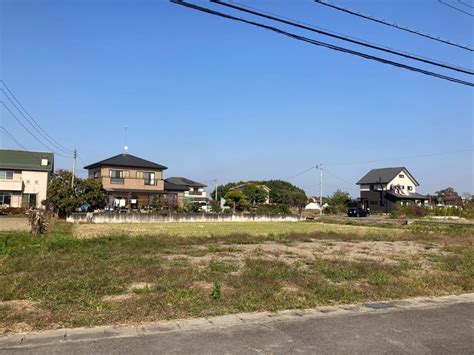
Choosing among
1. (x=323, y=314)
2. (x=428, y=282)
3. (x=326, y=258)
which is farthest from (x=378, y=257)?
(x=323, y=314)

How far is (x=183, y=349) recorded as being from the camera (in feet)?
15.0

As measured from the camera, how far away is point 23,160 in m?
45.1

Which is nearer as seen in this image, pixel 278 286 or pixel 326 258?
pixel 278 286

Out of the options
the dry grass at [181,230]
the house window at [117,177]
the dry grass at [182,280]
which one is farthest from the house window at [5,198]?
the dry grass at [182,280]

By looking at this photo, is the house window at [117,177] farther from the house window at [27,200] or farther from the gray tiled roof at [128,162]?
the house window at [27,200]

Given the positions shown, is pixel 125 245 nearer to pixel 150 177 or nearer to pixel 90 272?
pixel 90 272

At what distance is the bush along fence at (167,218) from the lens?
30.8 meters

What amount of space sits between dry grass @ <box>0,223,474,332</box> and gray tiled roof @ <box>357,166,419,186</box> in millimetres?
51984

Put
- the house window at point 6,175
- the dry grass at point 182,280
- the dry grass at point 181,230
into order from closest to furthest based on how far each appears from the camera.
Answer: the dry grass at point 182,280 < the dry grass at point 181,230 < the house window at point 6,175

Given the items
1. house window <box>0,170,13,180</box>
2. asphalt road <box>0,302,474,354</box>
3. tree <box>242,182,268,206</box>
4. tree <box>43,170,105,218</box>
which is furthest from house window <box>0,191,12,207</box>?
tree <box>242,182,268,206</box>

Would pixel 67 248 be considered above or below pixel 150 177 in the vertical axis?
below

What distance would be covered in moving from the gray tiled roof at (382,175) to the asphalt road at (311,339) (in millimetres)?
60498

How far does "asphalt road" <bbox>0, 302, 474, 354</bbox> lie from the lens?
4.55 meters

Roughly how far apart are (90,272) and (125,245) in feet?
17.5
